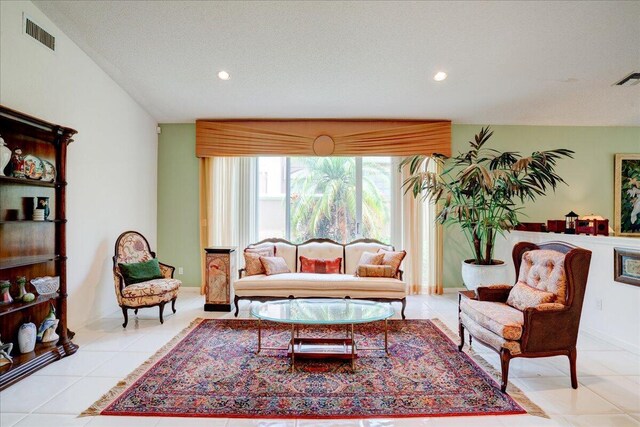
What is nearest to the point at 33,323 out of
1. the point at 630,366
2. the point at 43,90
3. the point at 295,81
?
the point at 43,90

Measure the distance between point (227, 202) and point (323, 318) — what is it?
3348 mm

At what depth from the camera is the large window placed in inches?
234

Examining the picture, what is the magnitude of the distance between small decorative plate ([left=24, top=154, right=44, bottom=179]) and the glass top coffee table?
2.23 m

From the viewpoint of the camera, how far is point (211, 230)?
5.76 m

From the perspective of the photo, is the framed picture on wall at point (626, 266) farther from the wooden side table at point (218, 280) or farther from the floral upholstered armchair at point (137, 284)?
the floral upholstered armchair at point (137, 284)

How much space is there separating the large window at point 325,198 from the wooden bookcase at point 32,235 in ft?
9.78

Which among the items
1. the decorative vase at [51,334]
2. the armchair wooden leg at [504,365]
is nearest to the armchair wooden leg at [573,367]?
the armchair wooden leg at [504,365]

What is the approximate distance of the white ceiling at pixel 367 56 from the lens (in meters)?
3.40

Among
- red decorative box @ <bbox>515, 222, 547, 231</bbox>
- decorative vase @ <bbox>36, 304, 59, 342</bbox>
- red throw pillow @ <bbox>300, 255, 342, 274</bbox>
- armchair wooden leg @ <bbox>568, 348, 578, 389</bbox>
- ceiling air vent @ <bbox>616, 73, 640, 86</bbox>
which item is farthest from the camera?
red decorative box @ <bbox>515, 222, 547, 231</bbox>

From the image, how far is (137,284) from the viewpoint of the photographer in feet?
13.9

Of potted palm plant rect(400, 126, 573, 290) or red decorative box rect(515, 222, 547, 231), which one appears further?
red decorative box rect(515, 222, 547, 231)

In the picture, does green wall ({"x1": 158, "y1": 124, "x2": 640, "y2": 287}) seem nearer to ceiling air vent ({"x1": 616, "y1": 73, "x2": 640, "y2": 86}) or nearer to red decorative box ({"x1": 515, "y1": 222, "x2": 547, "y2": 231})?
red decorative box ({"x1": 515, "y1": 222, "x2": 547, "y2": 231})

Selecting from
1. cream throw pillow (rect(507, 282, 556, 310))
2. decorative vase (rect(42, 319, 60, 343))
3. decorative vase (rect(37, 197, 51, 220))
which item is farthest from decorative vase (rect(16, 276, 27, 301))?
cream throw pillow (rect(507, 282, 556, 310))

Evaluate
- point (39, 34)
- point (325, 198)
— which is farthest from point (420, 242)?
point (39, 34)
